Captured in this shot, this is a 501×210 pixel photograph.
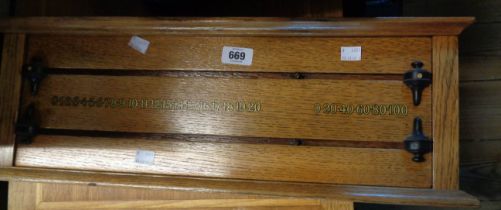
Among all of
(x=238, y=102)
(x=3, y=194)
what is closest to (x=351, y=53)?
(x=238, y=102)

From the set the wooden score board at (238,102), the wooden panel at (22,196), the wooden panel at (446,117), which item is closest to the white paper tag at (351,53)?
the wooden score board at (238,102)

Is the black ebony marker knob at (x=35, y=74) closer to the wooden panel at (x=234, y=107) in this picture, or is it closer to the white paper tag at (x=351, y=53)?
the wooden panel at (x=234, y=107)

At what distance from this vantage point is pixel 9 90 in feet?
2.83

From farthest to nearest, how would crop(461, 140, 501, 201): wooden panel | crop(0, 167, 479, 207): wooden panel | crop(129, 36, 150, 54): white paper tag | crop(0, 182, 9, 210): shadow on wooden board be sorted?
crop(461, 140, 501, 201): wooden panel → crop(0, 182, 9, 210): shadow on wooden board → crop(129, 36, 150, 54): white paper tag → crop(0, 167, 479, 207): wooden panel

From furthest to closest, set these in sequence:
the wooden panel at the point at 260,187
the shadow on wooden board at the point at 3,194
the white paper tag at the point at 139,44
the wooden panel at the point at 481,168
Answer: the wooden panel at the point at 481,168 → the shadow on wooden board at the point at 3,194 → the white paper tag at the point at 139,44 → the wooden panel at the point at 260,187

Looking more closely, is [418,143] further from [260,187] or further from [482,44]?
[482,44]

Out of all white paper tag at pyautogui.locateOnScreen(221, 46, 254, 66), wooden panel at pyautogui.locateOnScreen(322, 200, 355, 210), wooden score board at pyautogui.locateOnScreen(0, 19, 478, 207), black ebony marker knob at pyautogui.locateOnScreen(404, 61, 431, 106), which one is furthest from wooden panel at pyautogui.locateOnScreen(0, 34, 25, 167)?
black ebony marker knob at pyautogui.locateOnScreen(404, 61, 431, 106)

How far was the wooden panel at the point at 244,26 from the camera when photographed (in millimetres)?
765

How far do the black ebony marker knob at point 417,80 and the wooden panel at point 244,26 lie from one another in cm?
7

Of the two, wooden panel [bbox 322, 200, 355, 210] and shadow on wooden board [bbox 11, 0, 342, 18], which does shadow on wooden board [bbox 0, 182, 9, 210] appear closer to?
shadow on wooden board [bbox 11, 0, 342, 18]

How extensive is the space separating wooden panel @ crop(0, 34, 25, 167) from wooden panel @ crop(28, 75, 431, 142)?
A: 55mm

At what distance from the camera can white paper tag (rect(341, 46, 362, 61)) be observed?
79cm

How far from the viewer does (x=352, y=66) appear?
2.60 ft

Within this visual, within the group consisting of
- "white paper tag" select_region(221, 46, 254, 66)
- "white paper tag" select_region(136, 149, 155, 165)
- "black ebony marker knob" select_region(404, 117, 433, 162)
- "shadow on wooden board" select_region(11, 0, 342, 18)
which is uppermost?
"shadow on wooden board" select_region(11, 0, 342, 18)
